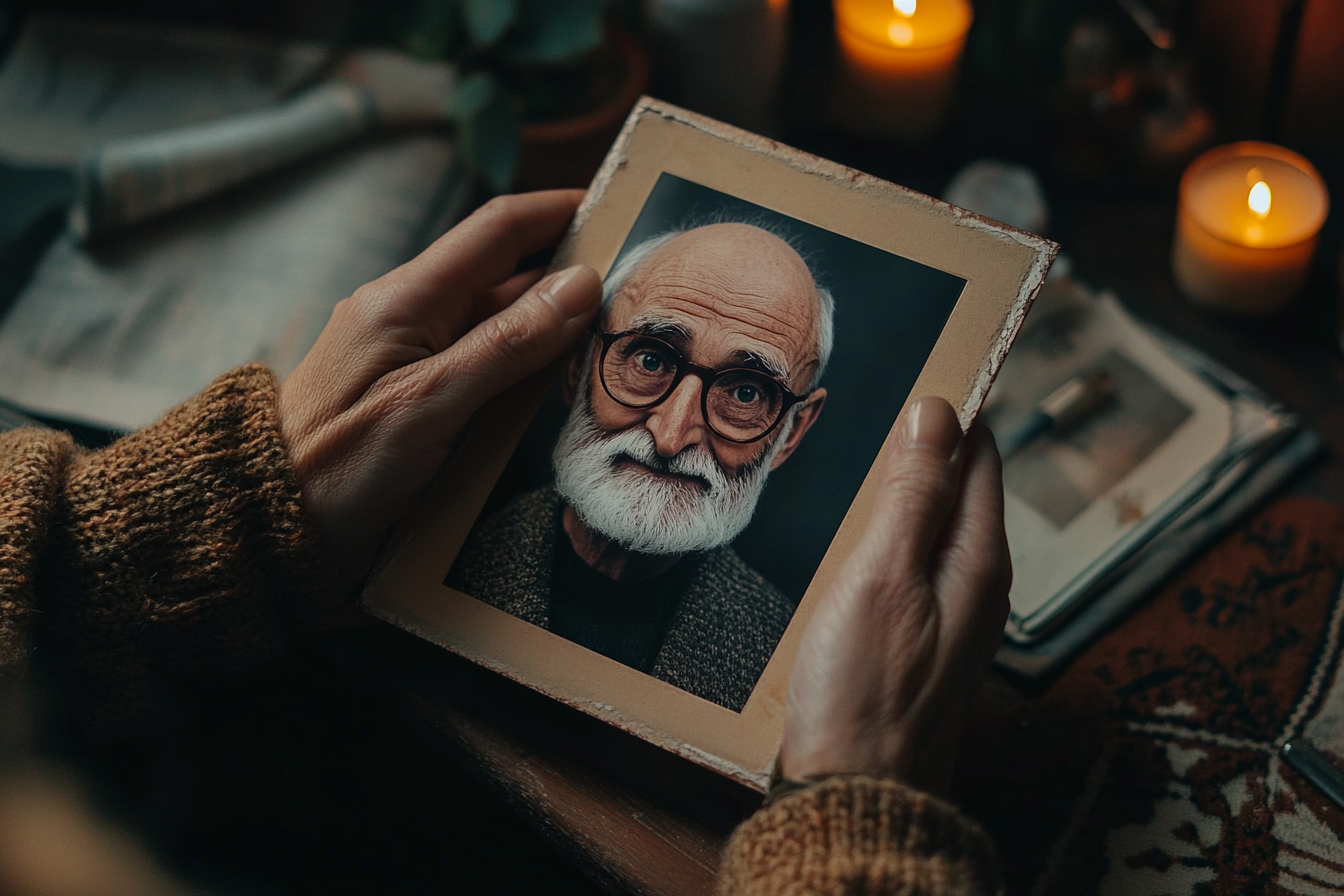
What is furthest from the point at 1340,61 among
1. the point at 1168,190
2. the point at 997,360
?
the point at 997,360

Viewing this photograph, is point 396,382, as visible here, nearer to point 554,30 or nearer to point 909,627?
point 909,627

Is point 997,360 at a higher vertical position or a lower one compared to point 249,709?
higher

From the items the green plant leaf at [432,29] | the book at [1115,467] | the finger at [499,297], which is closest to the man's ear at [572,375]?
the finger at [499,297]

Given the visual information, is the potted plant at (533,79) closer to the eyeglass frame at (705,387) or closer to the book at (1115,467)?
the eyeglass frame at (705,387)

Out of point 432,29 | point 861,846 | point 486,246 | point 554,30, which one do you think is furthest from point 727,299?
point 432,29

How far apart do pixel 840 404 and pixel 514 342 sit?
0.85 ft

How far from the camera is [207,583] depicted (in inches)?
27.9

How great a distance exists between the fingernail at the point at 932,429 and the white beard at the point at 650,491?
0.31ft

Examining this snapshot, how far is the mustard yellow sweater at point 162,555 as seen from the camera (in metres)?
0.66

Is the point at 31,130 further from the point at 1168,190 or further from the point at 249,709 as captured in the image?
the point at 1168,190

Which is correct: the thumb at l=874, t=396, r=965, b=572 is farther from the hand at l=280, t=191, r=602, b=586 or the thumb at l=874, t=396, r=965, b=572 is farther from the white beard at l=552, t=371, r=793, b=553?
the hand at l=280, t=191, r=602, b=586

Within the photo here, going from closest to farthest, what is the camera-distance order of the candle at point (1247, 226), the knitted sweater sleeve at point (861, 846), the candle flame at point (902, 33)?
1. the knitted sweater sleeve at point (861, 846)
2. the candle at point (1247, 226)
3. the candle flame at point (902, 33)

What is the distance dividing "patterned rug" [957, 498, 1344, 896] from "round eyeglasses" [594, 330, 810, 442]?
333 mm

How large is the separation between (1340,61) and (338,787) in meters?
1.31
